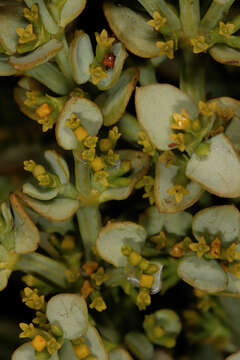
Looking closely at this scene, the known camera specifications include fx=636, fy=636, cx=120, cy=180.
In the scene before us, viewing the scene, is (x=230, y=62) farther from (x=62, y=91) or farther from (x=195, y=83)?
(x=62, y=91)

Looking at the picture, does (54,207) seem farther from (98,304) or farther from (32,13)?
(32,13)

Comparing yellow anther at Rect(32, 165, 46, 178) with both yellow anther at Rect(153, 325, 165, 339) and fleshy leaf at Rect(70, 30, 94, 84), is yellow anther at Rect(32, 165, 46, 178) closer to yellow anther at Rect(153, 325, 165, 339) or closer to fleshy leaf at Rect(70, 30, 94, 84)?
fleshy leaf at Rect(70, 30, 94, 84)

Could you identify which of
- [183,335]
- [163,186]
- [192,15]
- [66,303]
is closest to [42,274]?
[66,303]

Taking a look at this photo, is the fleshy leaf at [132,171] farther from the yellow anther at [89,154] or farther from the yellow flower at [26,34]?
the yellow flower at [26,34]

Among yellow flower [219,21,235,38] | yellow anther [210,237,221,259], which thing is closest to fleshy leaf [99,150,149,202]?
yellow anther [210,237,221,259]

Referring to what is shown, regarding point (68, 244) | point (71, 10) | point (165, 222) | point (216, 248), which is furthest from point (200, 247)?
point (71, 10)
